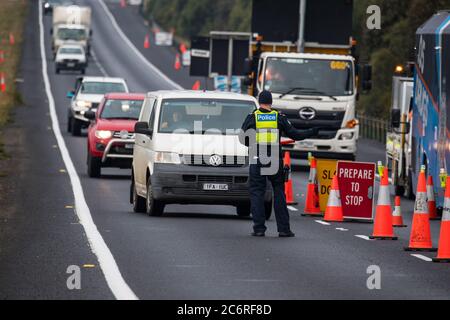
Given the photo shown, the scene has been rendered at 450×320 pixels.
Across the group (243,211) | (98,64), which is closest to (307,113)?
(243,211)

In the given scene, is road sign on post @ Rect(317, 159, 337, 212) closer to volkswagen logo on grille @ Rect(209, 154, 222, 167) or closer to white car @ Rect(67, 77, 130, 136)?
volkswagen logo on grille @ Rect(209, 154, 222, 167)

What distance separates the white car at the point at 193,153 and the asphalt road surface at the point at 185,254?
0.35 metres

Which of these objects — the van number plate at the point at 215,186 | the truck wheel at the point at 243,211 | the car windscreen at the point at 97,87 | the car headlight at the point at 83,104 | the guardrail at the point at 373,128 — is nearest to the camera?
the van number plate at the point at 215,186

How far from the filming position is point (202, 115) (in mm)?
21875

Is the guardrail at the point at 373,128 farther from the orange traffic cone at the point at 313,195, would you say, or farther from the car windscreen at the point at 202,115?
the car windscreen at the point at 202,115

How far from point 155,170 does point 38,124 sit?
30449 millimetres

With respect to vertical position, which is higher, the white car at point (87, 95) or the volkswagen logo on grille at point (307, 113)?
the volkswagen logo on grille at point (307, 113)

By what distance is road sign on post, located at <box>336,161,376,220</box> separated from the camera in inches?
852

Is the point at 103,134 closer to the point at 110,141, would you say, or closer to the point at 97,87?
the point at 110,141

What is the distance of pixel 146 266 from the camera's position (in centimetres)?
1462

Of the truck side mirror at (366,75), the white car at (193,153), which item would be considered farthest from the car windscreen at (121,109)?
the white car at (193,153)

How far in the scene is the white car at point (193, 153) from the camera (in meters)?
20.9
